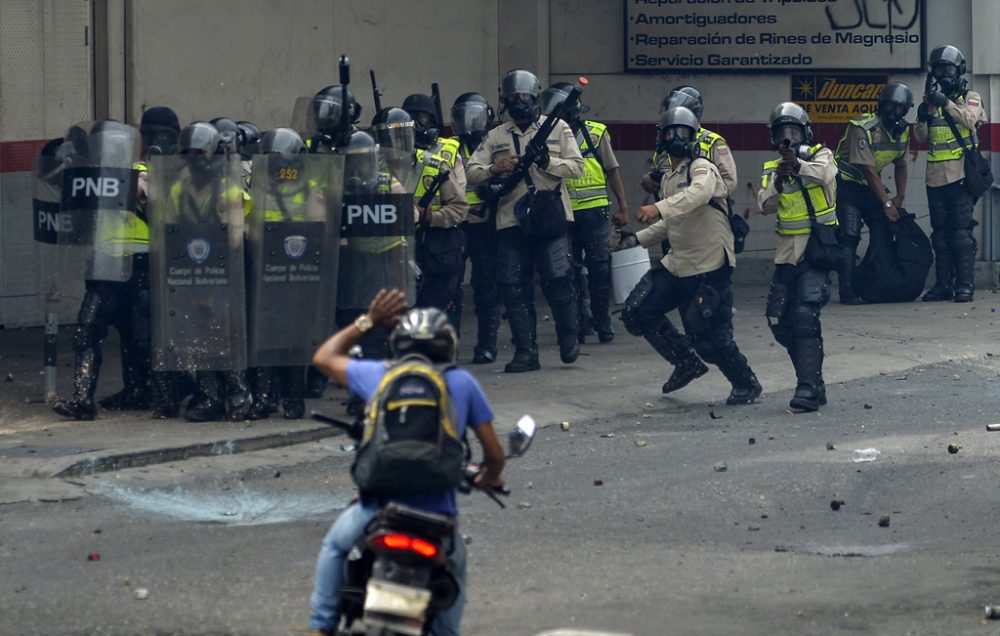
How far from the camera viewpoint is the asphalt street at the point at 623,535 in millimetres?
6930

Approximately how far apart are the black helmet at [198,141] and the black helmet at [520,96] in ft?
8.85

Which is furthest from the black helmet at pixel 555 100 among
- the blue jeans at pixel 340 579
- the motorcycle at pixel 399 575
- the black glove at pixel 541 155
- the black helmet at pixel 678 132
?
→ the motorcycle at pixel 399 575

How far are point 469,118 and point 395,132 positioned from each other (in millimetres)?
2039

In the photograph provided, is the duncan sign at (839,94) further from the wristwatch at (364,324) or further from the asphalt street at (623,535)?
the wristwatch at (364,324)

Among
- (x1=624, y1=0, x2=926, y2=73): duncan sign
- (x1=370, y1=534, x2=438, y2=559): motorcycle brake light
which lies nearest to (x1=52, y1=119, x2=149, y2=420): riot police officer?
(x1=370, y1=534, x2=438, y2=559): motorcycle brake light

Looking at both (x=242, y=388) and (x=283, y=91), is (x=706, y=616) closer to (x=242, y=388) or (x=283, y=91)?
(x=242, y=388)

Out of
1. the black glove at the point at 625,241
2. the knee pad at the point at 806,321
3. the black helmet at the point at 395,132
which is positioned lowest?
the knee pad at the point at 806,321

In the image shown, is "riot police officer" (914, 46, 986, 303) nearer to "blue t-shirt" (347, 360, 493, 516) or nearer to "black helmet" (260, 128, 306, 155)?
"black helmet" (260, 128, 306, 155)

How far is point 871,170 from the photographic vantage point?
54.5ft

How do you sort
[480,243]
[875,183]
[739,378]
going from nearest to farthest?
1. [739,378]
2. [480,243]
3. [875,183]

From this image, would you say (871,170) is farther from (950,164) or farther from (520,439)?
(520,439)

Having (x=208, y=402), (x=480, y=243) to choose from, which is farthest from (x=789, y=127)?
(x=208, y=402)

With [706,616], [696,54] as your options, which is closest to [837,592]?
[706,616]

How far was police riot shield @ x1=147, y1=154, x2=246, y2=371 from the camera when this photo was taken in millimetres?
10820
